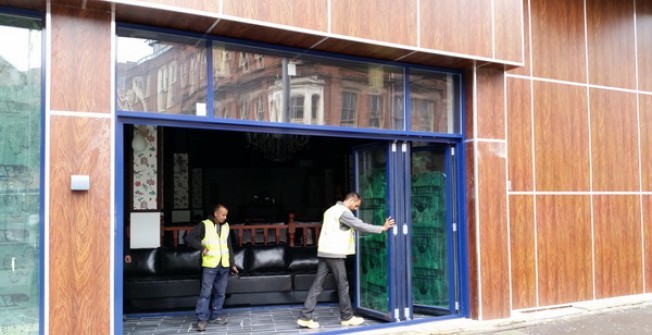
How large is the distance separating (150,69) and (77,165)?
113 cm

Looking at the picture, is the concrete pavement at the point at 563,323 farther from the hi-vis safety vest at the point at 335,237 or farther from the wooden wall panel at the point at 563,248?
the hi-vis safety vest at the point at 335,237

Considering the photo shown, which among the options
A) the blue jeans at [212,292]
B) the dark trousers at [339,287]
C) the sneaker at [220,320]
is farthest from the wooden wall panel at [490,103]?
the sneaker at [220,320]

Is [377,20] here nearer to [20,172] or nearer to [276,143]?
[20,172]

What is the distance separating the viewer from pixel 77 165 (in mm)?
4867

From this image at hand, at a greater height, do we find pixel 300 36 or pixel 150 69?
pixel 300 36

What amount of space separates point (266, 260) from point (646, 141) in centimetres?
610

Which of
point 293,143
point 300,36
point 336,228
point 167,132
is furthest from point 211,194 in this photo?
point 300,36

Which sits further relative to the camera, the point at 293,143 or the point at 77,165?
the point at 293,143

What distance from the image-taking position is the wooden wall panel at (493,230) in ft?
22.8

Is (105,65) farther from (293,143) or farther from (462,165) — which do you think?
(293,143)

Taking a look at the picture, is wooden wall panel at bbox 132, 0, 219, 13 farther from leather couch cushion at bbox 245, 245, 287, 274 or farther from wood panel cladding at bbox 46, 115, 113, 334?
leather couch cushion at bbox 245, 245, 287, 274

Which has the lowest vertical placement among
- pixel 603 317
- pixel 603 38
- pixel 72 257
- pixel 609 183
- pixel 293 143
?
pixel 603 317

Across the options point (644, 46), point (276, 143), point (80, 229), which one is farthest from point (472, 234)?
point (276, 143)

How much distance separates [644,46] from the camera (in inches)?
352
